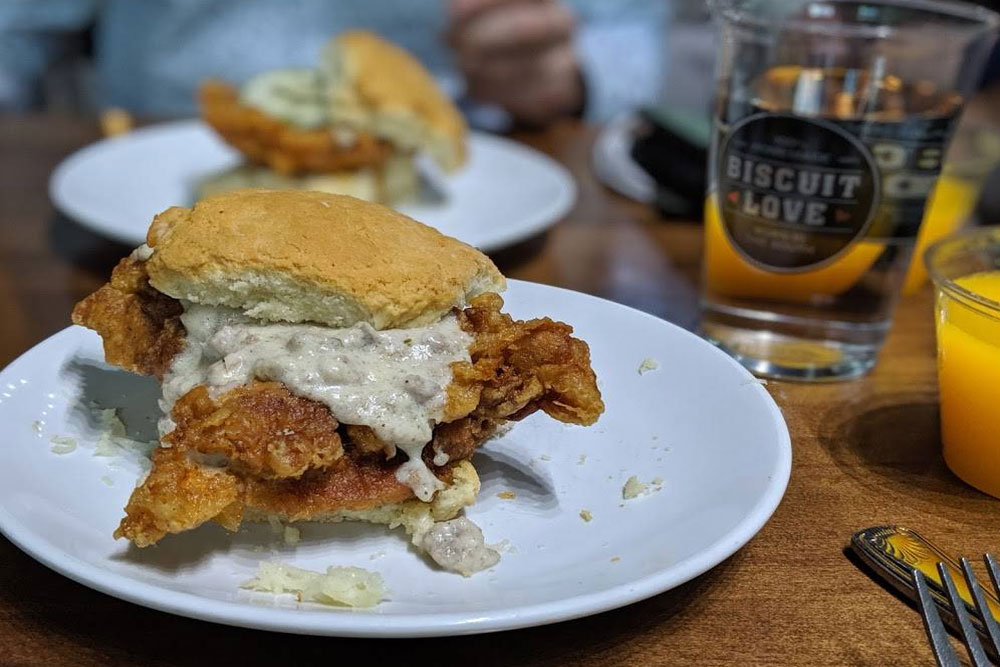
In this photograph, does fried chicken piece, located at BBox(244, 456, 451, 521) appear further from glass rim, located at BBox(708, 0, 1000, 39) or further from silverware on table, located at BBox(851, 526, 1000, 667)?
glass rim, located at BBox(708, 0, 1000, 39)

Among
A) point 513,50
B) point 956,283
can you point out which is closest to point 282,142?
point 513,50

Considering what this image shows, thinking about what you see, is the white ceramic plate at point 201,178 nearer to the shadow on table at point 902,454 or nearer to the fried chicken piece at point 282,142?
the fried chicken piece at point 282,142

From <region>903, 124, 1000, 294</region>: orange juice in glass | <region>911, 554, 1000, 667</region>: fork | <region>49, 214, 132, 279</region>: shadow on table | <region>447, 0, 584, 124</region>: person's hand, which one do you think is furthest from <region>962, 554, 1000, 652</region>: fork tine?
<region>447, 0, 584, 124</region>: person's hand

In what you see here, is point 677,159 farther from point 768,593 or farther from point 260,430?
point 260,430

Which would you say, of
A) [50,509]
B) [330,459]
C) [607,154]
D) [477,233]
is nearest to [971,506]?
[330,459]

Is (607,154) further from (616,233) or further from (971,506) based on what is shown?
(971,506)

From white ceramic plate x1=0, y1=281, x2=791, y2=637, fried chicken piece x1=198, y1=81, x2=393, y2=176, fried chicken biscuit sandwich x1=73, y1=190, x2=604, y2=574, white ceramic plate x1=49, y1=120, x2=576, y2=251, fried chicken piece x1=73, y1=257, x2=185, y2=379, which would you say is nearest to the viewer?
white ceramic plate x1=0, y1=281, x2=791, y2=637
